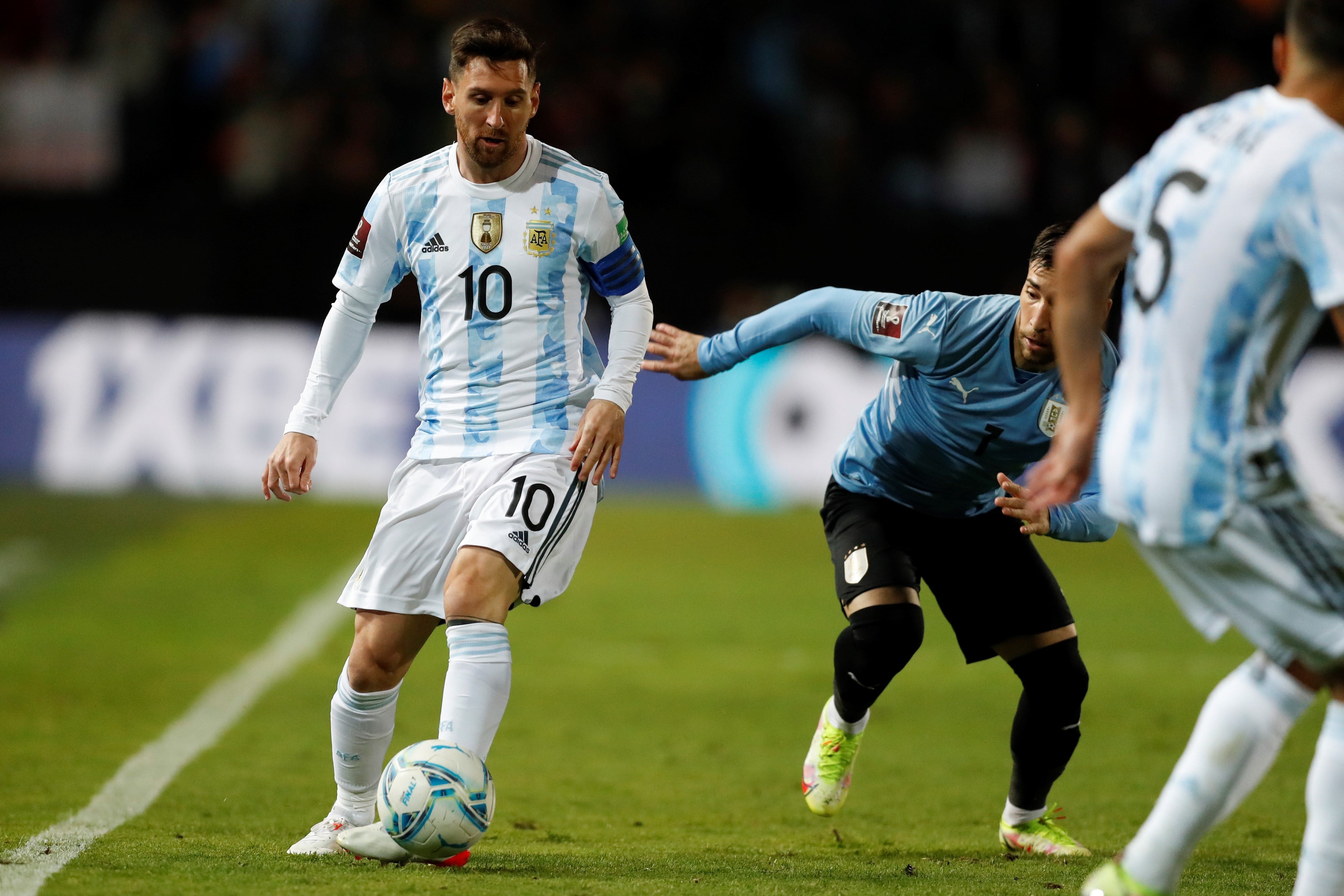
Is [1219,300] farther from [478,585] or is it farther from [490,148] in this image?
[490,148]

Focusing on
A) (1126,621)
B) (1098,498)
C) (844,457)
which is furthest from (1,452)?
(1098,498)

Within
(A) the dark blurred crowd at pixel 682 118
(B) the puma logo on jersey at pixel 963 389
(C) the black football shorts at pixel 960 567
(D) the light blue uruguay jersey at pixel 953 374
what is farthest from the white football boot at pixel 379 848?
(A) the dark blurred crowd at pixel 682 118

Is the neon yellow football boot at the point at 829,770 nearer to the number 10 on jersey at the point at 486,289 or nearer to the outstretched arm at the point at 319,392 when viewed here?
Answer: the number 10 on jersey at the point at 486,289

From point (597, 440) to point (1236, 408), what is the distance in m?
1.98

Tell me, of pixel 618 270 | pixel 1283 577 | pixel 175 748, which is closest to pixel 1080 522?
pixel 618 270

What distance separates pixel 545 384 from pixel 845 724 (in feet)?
5.34

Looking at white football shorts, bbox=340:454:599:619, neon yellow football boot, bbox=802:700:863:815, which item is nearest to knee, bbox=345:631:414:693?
white football shorts, bbox=340:454:599:619

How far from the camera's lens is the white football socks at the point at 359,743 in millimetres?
4668

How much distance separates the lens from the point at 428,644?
9.42 m

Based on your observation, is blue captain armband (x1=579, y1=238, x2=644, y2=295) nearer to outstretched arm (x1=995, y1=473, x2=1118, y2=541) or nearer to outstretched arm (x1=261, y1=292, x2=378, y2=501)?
outstretched arm (x1=261, y1=292, x2=378, y2=501)

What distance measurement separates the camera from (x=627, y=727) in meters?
7.31

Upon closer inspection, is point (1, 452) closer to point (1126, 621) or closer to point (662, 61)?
point (662, 61)

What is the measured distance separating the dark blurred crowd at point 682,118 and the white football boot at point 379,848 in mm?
10796

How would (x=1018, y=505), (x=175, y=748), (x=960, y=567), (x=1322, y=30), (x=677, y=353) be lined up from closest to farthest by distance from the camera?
(x=1322, y=30) → (x=1018, y=505) → (x=677, y=353) → (x=960, y=567) → (x=175, y=748)
